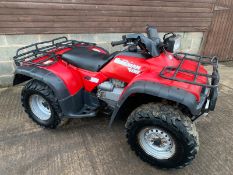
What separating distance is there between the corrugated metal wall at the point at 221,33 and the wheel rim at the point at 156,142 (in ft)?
13.0

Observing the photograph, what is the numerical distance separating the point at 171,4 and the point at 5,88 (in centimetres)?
381

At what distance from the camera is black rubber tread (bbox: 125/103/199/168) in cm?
222

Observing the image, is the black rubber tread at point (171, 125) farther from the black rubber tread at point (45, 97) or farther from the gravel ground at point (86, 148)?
the black rubber tread at point (45, 97)

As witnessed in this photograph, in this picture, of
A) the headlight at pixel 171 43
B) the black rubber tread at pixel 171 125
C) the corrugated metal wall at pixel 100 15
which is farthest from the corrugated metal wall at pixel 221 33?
the black rubber tread at pixel 171 125

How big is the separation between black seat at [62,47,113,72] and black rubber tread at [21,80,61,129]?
0.49 metres

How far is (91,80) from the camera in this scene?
292cm

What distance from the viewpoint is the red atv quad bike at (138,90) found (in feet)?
7.40

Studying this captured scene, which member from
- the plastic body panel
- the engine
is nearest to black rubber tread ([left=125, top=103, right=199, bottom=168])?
the plastic body panel

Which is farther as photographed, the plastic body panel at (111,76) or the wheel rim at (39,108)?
the wheel rim at (39,108)

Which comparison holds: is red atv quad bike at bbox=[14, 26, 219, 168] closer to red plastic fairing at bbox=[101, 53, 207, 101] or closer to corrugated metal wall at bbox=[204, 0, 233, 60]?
red plastic fairing at bbox=[101, 53, 207, 101]

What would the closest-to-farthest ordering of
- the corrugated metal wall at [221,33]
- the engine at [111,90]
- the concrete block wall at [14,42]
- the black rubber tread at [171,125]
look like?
the black rubber tread at [171,125] → the engine at [111,90] → the concrete block wall at [14,42] → the corrugated metal wall at [221,33]

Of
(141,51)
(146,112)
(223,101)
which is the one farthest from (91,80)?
(223,101)

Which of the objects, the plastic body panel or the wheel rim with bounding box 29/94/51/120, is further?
the wheel rim with bounding box 29/94/51/120

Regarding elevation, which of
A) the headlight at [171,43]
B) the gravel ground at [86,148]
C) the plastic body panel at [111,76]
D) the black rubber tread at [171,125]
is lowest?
the gravel ground at [86,148]
